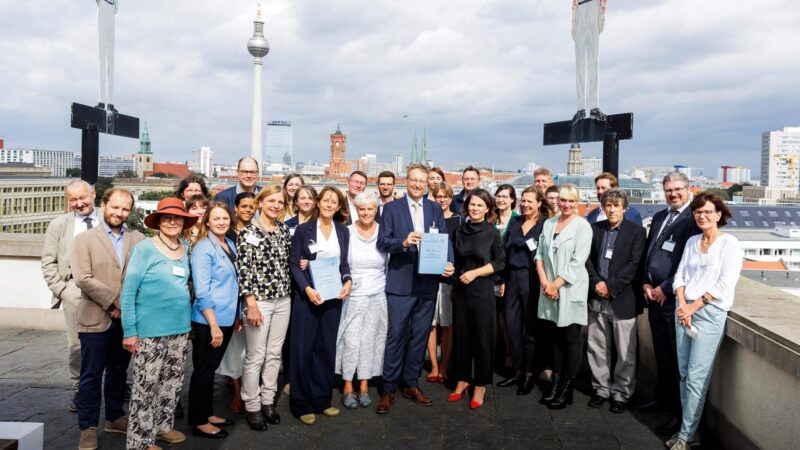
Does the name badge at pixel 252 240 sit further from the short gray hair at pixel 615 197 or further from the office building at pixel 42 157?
the office building at pixel 42 157

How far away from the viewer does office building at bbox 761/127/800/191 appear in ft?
481

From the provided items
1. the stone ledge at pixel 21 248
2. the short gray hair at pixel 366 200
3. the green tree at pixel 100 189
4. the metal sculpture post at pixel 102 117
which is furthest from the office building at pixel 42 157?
the short gray hair at pixel 366 200

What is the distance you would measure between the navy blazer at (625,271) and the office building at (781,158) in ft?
568

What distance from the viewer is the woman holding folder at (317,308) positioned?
359cm

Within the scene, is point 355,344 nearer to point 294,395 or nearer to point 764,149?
point 294,395

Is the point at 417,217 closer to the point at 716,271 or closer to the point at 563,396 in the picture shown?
the point at 563,396

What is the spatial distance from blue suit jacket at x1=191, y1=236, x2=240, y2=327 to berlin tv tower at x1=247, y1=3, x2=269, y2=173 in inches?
3042

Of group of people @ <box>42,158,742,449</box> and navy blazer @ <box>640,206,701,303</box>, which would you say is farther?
navy blazer @ <box>640,206,701,303</box>

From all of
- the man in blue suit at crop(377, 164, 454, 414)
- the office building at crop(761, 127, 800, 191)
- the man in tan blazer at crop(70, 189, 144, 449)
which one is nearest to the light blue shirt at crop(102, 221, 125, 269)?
the man in tan blazer at crop(70, 189, 144, 449)

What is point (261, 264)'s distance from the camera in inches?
137

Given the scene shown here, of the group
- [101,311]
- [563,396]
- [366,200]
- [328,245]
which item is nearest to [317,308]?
[328,245]

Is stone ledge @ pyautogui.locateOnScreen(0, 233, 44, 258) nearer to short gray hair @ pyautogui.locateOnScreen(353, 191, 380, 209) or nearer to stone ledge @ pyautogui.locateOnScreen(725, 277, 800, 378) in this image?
short gray hair @ pyautogui.locateOnScreen(353, 191, 380, 209)

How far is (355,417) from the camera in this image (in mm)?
3686

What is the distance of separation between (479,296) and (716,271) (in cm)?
150
